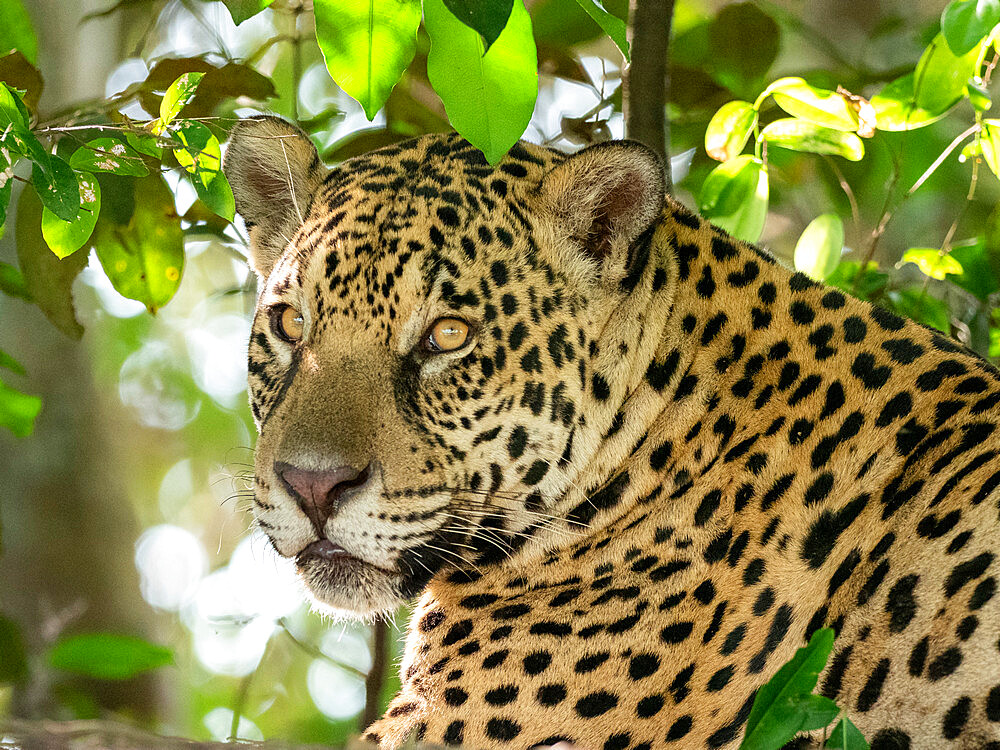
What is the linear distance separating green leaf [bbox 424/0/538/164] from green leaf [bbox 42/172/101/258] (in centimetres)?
121

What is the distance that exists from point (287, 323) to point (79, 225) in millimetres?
982

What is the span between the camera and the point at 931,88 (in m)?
4.33

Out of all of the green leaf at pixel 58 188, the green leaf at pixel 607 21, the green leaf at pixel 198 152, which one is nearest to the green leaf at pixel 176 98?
the green leaf at pixel 198 152

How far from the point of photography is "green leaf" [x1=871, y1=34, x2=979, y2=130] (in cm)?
429

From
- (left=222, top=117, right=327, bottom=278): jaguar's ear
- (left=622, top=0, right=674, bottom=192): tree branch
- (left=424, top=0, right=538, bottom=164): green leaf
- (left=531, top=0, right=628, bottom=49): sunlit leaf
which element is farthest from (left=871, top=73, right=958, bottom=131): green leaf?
(left=222, top=117, right=327, bottom=278): jaguar's ear

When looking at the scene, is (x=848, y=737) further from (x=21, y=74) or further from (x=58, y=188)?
(x=21, y=74)

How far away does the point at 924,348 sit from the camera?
3.74 meters

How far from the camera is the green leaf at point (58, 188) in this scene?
296 centimetres

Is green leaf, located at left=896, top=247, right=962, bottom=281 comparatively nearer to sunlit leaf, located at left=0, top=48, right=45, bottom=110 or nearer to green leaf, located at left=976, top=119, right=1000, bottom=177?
green leaf, located at left=976, top=119, right=1000, bottom=177

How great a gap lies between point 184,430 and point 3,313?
10421 mm

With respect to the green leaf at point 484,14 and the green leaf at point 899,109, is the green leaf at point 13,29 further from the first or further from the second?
the green leaf at point 899,109

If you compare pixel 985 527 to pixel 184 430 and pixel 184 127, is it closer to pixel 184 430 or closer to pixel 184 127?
pixel 184 127

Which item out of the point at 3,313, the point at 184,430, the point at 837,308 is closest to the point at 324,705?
the point at 184,430

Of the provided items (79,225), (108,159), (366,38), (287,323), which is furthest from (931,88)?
(79,225)
